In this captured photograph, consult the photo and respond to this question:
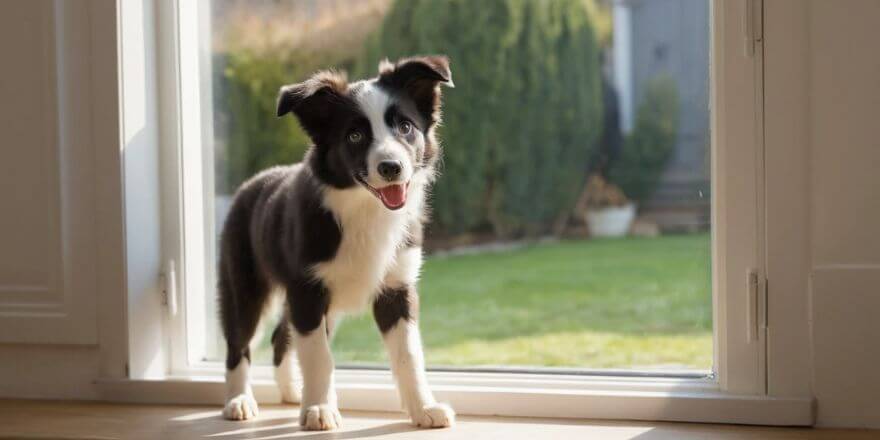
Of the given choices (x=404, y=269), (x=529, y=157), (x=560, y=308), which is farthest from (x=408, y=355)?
(x=529, y=157)

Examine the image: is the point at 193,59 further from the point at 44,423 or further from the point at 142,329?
the point at 44,423

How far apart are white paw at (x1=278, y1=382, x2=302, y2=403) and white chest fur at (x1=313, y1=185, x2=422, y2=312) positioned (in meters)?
0.39

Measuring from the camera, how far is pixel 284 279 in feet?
6.99

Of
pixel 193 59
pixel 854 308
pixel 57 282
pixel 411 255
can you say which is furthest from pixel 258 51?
pixel 854 308

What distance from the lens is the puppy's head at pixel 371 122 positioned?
6.32 feet

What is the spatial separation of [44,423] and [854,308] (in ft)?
6.08

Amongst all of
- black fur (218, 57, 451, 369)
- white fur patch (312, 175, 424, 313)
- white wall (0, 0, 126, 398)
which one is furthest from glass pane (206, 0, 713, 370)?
white fur patch (312, 175, 424, 313)

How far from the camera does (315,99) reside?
6.56 feet

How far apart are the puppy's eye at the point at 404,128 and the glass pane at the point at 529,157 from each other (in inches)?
35.6

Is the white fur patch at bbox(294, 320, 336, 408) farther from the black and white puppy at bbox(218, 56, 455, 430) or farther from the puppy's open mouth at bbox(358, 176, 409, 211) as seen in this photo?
the puppy's open mouth at bbox(358, 176, 409, 211)

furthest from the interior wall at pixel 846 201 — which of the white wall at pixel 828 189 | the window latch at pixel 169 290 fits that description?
the window latch at pixel 169 290

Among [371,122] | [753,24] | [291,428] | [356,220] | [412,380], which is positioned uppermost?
[753,24]

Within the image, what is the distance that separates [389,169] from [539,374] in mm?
783

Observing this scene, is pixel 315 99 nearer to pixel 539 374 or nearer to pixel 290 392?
pixel 290 392
